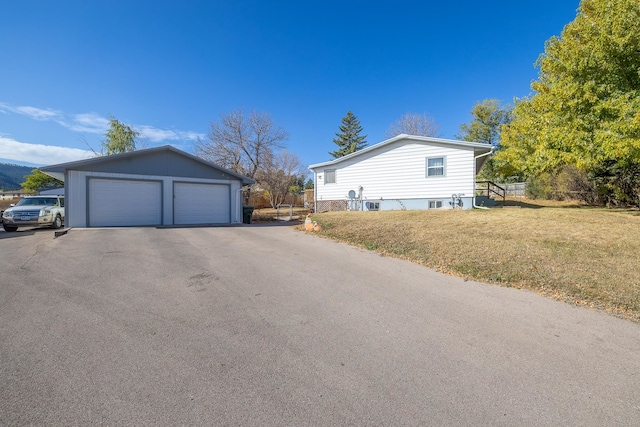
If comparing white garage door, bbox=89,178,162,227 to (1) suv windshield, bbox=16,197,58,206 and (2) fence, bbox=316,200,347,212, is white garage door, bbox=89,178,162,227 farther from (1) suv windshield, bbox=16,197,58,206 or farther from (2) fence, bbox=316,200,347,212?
(2) fence, bbox=316,200,347,212

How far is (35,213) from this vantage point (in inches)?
463

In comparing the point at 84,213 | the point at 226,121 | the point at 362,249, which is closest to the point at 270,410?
the point at 362,249

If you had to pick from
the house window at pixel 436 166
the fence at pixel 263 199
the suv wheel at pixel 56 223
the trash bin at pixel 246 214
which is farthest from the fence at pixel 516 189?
the suv wheel at pixel 56 223

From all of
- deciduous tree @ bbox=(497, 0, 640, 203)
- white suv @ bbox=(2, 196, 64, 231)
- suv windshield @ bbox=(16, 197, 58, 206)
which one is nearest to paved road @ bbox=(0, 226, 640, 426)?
deciduous tree @ bbox=(497, 0, 640, 203)

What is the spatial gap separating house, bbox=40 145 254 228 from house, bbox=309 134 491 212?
5610mm

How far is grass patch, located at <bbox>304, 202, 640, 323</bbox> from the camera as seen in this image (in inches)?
160

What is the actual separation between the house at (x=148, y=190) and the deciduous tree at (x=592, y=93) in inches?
539

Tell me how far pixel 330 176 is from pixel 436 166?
20.1ft

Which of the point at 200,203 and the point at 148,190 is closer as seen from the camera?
the point at 148,190

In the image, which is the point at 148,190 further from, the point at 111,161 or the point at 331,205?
the point at 331,205

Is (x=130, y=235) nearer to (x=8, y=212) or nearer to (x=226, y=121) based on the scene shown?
(x=8, y=212)

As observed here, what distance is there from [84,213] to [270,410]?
13.5 meters

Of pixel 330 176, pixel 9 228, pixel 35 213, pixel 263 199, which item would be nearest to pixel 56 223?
pixel 35 213

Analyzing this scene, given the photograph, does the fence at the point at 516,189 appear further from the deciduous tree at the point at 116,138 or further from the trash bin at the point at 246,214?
the deciduous tree at the point at 116,138
